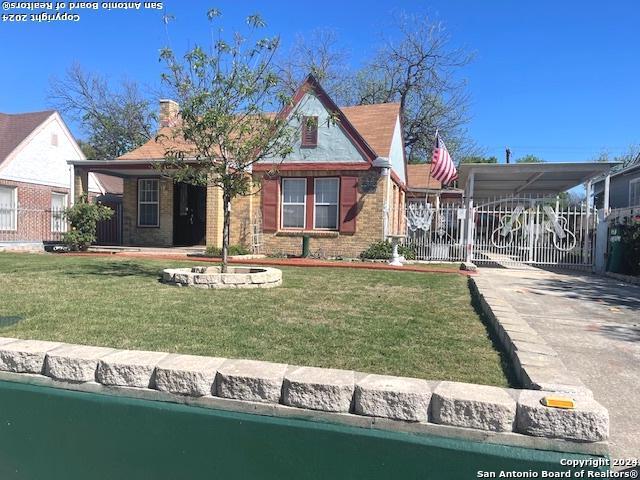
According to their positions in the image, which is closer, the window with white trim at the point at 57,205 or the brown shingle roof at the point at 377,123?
the brown shingle roof at the point at 377,123

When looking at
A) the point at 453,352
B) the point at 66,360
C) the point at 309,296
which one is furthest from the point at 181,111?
the point at 453,352

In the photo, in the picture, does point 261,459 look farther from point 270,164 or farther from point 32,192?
point 32,192

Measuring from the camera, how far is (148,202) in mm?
18344

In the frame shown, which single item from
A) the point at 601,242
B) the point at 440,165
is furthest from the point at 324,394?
the point at 440,165

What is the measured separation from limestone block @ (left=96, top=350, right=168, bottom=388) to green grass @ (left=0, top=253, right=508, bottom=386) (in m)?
0.62

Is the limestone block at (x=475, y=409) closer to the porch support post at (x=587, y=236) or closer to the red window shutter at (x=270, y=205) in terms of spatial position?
the porch support post at (x=587, y=236)

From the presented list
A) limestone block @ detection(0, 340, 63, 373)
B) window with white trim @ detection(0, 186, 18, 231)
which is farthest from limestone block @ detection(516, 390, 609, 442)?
window with white trim @ detection(0, 186, 18, 231)

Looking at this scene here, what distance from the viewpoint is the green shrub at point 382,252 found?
15062 millimetres

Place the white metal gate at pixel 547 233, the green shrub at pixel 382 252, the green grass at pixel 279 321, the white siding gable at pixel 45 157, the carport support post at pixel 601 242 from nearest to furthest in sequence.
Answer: the green grass at pixel 279 321 < the carport support post at pixel 601 242 < the white metal gate at pixel 547 233 < the green shrub at pixel 382 252 < the white siding gable at pixel 45 157

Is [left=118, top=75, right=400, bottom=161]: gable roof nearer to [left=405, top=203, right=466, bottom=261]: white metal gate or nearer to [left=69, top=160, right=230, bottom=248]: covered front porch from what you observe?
[left=69, top=160, right=230, bottom=248]: covered front porch

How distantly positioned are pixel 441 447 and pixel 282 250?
1337 centimetres

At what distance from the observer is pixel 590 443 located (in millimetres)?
3080

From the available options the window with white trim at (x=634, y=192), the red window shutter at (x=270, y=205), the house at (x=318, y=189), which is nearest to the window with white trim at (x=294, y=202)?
the house at (x=318, y=189)

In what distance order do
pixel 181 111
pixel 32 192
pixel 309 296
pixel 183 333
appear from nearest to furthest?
pixel 183 333 < pixel 309 296 < pixel 181 111 < pixel 32 192
